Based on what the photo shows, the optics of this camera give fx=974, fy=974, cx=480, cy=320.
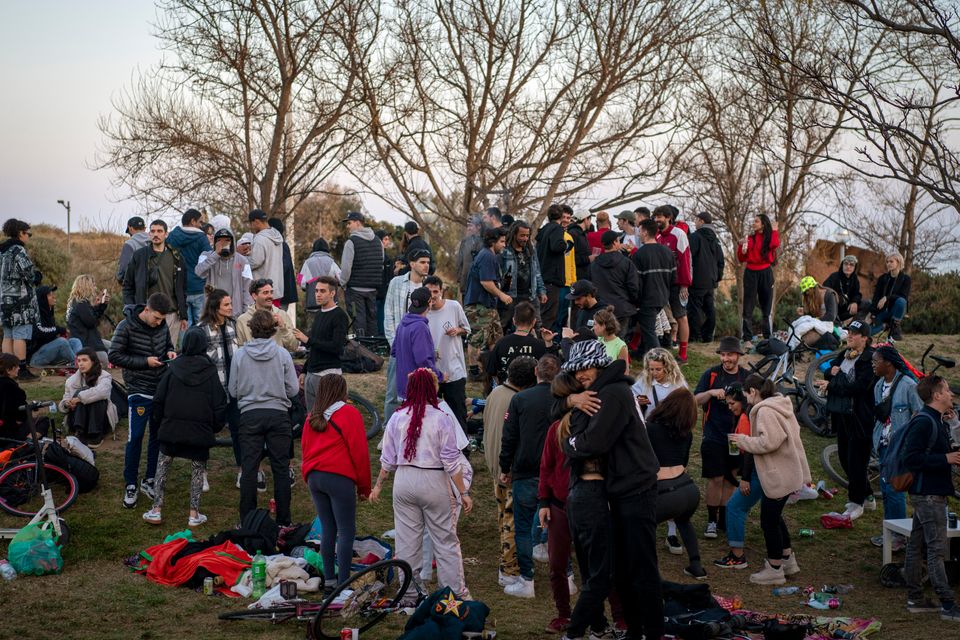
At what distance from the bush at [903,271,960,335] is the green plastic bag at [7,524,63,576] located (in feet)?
65.1

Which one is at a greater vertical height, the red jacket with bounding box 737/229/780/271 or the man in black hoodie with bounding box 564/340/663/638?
the red jacket with bounding box 737/229/780/271

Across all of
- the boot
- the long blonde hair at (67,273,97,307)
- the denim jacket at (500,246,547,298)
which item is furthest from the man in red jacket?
the long blonde hair at (67,273,97,307)

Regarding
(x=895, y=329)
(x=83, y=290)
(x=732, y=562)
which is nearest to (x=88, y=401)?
(x=83, y=290)

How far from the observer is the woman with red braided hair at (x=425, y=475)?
6875mm

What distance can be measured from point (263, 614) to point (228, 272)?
5226 millimetres

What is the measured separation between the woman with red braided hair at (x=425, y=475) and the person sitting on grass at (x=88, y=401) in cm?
457

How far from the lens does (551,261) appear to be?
1309cm

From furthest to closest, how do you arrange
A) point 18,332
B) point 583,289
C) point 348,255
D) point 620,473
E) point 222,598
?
point 348,255 < point 18,332 < point 583,289 < point 222,598 < point 620,473

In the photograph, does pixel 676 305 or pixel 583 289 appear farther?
pixel 676 305

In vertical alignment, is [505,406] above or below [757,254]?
below

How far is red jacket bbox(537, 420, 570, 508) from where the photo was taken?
682 centimetres

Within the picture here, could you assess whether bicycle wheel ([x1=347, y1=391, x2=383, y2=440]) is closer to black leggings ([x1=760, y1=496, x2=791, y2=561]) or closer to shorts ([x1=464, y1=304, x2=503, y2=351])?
shorts ([x1=464, y1=304, x2=503, y2=351])

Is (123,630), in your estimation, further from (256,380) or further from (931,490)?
(931,490)

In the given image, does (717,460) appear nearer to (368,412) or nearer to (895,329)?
(368,412)
